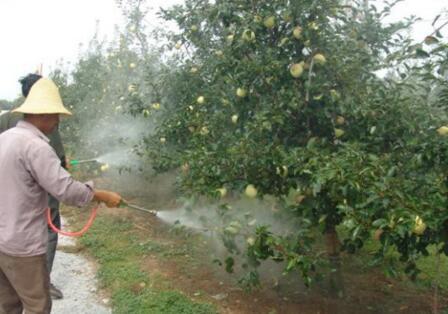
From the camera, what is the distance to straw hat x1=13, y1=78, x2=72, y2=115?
8.29 ft

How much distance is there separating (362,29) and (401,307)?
6.95ft

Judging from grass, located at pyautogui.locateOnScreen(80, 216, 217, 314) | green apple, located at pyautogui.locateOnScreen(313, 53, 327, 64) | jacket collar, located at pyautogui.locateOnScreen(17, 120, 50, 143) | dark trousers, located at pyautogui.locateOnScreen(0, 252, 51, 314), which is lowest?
grass, located at pyautogui.locateOnScreen(80, 216, 217, 314)

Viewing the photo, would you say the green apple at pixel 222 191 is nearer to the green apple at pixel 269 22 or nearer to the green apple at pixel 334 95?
the green apple at pixel 334 95

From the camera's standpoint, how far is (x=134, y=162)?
657 centimetres

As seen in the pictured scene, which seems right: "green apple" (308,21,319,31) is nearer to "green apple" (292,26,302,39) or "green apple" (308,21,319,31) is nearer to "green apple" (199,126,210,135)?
Answer: "green apple" (292,26,302,39)

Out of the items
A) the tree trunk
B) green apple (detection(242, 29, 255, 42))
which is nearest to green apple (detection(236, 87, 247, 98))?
green apple (detection(242, 29, 255, 42))

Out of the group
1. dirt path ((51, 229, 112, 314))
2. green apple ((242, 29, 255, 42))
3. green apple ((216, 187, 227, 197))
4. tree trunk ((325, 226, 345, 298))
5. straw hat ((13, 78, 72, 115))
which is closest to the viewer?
straw hat ((13, 78, 72, 115))

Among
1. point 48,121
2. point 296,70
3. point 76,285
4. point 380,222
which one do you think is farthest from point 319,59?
point 76,285

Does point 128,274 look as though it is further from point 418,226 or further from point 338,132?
point 418,226

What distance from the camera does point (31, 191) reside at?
252 cm

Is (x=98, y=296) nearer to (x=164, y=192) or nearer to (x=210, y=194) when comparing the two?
(x=210, y=194)

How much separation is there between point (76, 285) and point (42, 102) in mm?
2145

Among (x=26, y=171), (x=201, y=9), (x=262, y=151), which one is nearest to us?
(x=26, y=171)

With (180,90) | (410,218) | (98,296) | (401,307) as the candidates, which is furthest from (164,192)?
(410,218)
